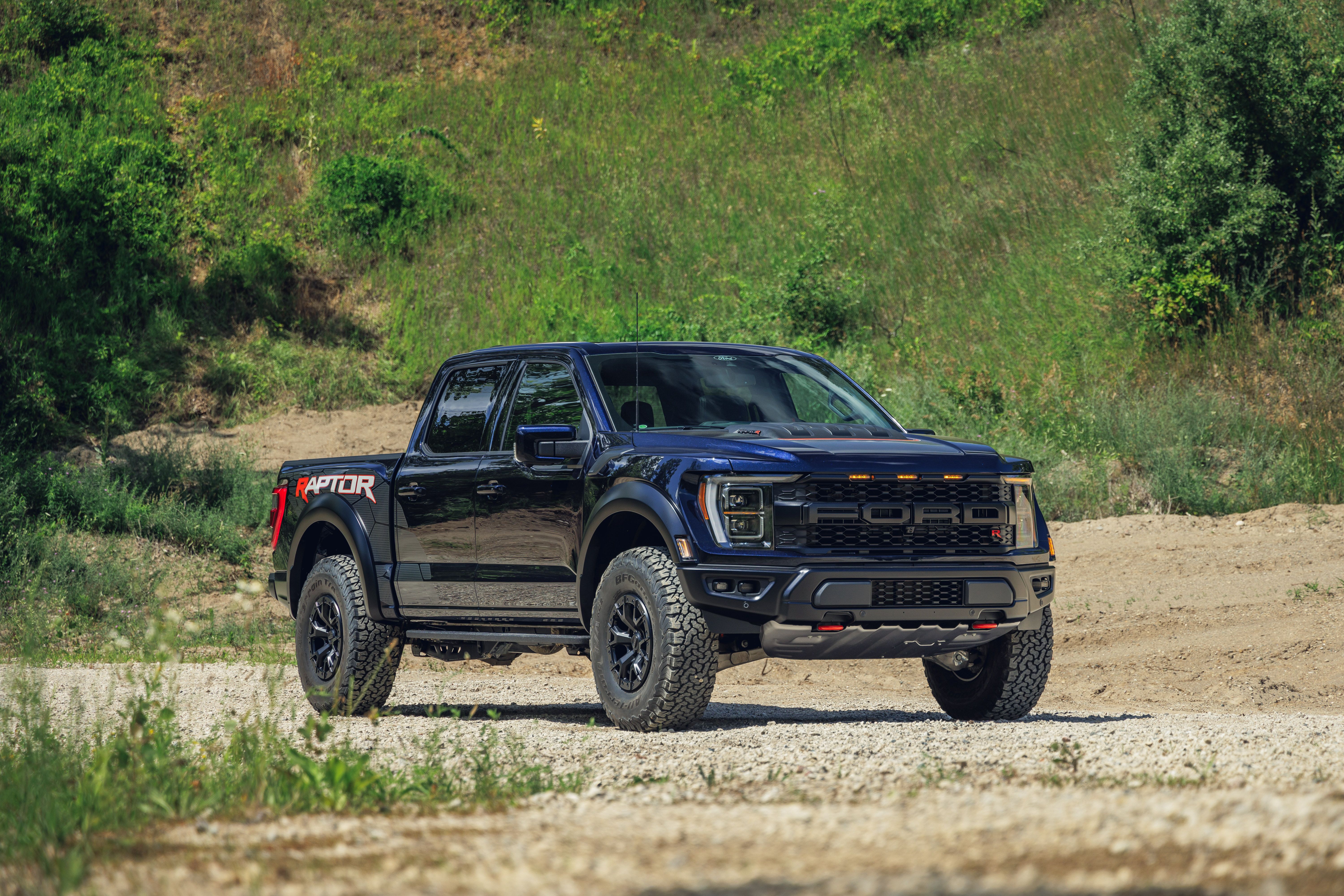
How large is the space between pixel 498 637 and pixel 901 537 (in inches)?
100

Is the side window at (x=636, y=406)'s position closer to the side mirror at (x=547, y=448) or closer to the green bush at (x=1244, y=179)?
the side mirror at (x=547, y=448)

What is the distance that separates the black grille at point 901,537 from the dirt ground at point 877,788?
3.20 ft

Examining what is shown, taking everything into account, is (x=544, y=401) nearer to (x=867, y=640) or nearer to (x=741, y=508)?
(x=741, y=508)

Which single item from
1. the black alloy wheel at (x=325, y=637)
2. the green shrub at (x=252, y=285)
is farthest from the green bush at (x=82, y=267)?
the black alloy wheel at (x=325, y=637)

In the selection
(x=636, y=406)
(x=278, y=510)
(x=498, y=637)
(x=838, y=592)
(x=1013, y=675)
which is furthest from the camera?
(x=278, y=510)

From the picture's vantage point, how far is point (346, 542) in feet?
32.7

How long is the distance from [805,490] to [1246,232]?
13.5 m

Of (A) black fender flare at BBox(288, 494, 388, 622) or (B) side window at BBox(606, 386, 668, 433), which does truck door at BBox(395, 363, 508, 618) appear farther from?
(B) side window at BBox(606, 386, 668, 433)

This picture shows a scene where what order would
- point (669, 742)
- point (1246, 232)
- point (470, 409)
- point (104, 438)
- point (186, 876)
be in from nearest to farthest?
1. point (186, 876)
2. point (669, 742)
3. point (470, 409)
4. point (1246, 232)
5. point (104, 438)

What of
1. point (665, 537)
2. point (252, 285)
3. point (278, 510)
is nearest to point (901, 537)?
point (665, 537)

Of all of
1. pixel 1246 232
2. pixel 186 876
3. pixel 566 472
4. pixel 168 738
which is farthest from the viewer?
pixel 1246 232

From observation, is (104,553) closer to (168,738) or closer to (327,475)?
(327,475)

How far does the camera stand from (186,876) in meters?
4.05

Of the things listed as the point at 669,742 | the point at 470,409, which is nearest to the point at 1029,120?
the point at 470,409
